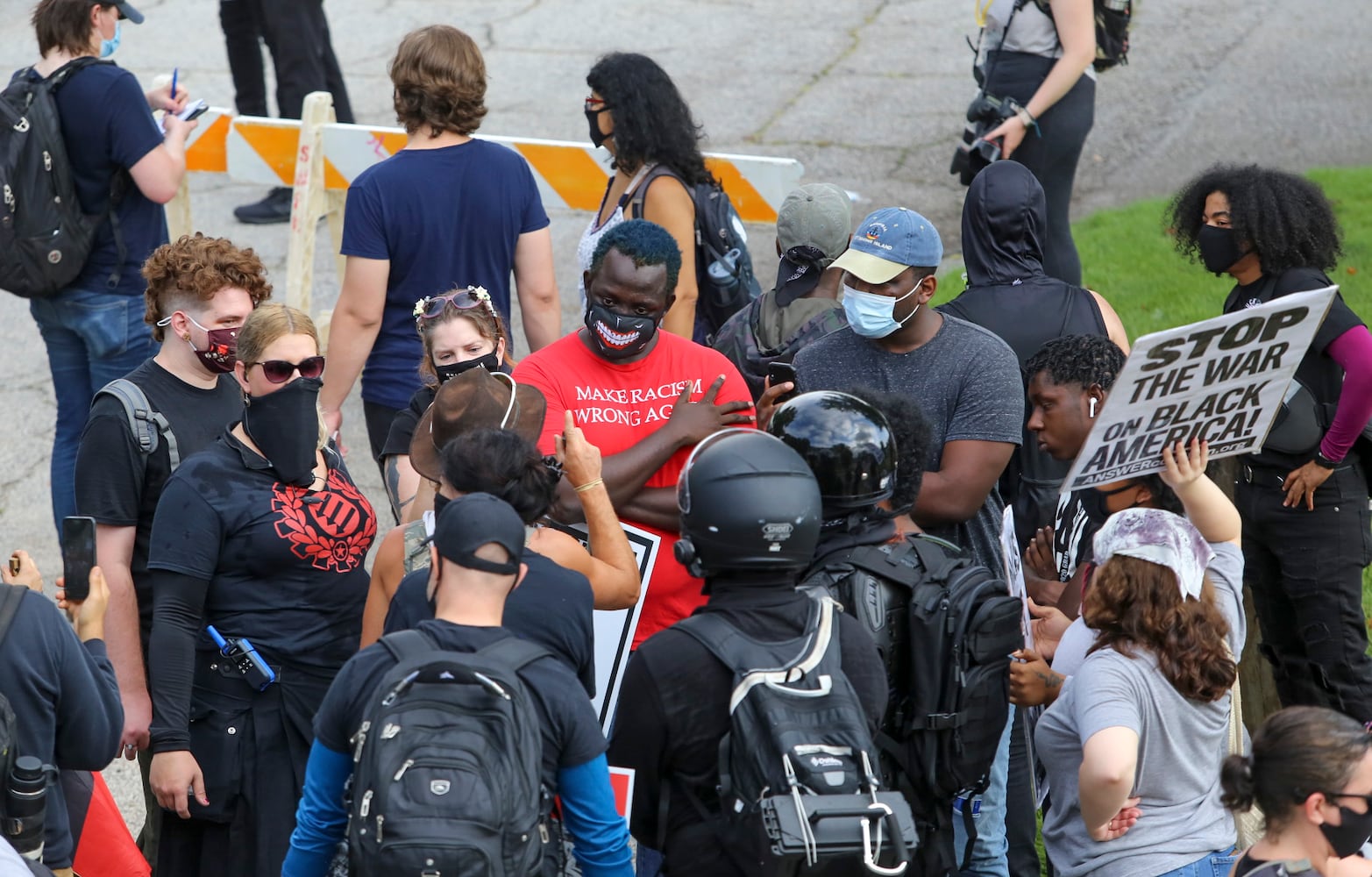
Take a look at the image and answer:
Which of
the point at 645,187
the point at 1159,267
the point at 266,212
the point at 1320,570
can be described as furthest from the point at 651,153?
the point at 266,212

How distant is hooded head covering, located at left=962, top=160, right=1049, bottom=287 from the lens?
4.64 m

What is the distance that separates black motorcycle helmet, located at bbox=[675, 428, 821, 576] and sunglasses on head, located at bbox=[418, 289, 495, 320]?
157 centimetres

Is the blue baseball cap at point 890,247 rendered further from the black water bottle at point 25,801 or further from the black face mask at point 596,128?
the black water bottle at point 25,801

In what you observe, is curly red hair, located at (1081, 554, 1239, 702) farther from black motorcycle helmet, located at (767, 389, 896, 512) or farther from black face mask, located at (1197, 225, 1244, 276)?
black face mask, located at (1197, 225, 1244, 276)

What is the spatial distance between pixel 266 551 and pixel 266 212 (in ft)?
22.3

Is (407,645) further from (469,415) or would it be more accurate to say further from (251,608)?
(251,608)

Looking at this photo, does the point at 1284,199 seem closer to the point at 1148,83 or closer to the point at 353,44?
the point at 1148,83

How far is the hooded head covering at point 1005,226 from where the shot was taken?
183 inches

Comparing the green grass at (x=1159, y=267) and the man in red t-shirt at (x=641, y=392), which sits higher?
the man in red t-shirt at (x=641, y=392)

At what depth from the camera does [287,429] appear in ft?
12.2

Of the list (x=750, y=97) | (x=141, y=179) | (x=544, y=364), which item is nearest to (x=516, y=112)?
(x=750, y=97)

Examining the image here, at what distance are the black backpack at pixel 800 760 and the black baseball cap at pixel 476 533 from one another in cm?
37

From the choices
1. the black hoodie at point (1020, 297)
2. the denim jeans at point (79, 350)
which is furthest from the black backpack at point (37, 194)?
the black hoodie at point (1020, 297)

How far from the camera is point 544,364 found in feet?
13.4
